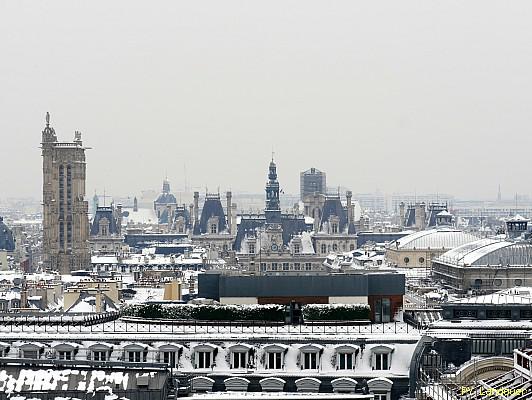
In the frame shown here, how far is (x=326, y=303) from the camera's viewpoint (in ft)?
245

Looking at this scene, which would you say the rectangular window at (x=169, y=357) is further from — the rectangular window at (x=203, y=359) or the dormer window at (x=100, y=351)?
the dormer window at (x=100, y=351)

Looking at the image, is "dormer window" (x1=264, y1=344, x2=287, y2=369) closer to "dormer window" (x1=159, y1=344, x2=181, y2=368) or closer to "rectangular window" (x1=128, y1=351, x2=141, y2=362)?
"dormer window" (x1=159, y1=344, x2=181, y2=368)

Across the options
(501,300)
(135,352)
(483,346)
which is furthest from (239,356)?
(501,300)

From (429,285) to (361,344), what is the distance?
7273cm

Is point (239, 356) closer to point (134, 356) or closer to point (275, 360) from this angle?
point (275, 360)

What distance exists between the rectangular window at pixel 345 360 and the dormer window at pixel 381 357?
748mm

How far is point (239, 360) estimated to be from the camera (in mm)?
67500

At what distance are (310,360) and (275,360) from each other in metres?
1.20

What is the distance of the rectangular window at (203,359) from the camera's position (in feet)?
222

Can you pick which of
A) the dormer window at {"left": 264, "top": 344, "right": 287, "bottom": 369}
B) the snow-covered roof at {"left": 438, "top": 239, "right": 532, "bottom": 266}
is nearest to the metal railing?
the dormer window at {"left": 264, "top": 344, "right": 287, "bottom": 369}

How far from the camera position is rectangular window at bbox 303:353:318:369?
6725cm

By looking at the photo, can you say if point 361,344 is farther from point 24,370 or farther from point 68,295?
point 68,295

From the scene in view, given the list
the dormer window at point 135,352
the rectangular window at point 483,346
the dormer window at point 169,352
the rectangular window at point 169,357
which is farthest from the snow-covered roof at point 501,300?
the dormer window at point 135,352

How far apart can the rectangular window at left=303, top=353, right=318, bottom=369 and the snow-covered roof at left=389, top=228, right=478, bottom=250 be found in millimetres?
107208
